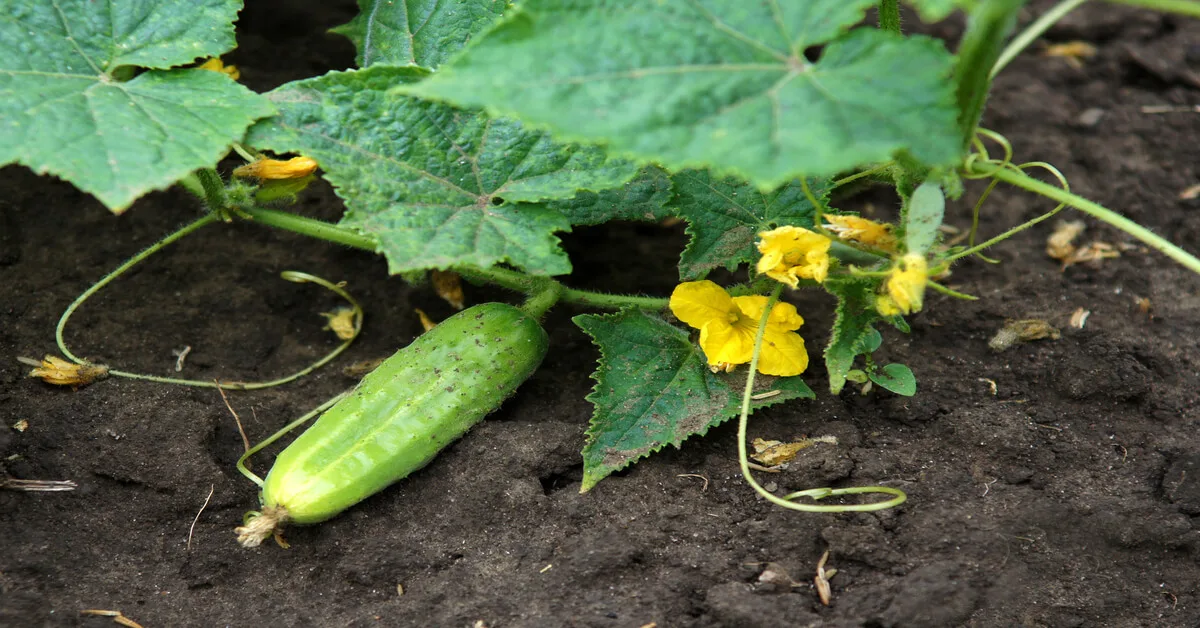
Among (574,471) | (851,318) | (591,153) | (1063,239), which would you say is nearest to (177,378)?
(574,471)

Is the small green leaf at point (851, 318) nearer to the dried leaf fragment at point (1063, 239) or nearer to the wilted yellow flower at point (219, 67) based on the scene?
the dried leaf fragment at point (1063, 239)

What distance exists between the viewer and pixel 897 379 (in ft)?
7.45

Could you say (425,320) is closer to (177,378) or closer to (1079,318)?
(177,378)

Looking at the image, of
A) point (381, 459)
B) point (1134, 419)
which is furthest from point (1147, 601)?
point (381, 459)

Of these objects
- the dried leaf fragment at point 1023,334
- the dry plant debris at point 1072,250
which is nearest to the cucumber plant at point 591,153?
the dried leaf fragment at point 1023,334

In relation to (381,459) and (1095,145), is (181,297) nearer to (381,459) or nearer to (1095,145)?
(381,459)

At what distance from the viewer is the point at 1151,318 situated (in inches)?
105

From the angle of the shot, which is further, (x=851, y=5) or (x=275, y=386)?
(x=275, y=386)

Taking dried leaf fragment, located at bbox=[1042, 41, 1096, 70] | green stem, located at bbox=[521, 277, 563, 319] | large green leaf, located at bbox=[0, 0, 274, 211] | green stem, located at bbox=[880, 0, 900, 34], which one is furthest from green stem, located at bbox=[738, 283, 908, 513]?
dried leaf fragment, located at bbox=[1042, 41, 1096, 70]

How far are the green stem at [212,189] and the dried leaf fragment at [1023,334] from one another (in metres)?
2.00

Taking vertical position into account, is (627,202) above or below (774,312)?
above

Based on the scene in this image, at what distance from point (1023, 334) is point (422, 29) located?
5.84 ft

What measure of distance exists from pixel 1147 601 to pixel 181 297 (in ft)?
8.09

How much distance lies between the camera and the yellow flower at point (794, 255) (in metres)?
2.05
